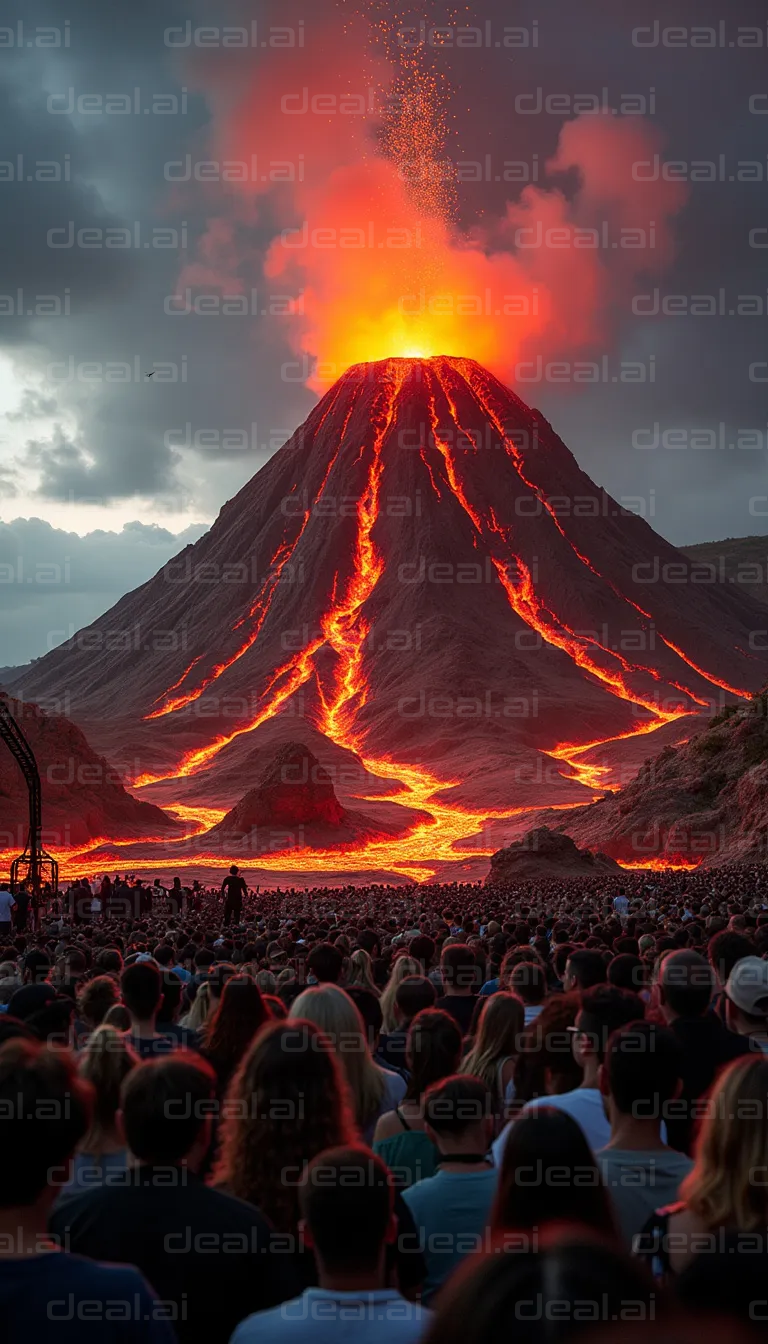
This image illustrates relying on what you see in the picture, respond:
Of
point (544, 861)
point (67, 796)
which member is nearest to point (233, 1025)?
point (544, 861)

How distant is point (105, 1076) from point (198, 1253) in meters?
1.55

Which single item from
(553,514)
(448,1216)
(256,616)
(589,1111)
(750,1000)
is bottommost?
(448,1216)

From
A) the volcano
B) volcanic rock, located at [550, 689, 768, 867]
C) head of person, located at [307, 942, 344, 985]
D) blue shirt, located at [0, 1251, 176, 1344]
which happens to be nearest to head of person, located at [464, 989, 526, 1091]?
head of person, located at [307, 942, 344, 985]

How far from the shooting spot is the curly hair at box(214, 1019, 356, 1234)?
439cm

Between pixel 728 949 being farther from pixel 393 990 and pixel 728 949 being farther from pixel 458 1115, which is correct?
pixel 458 1115

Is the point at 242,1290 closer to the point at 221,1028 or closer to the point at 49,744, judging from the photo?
the point at 221,1028

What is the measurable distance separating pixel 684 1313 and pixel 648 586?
154 m

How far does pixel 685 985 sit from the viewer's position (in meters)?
6.44

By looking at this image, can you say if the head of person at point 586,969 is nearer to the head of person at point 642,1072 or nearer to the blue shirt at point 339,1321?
the head of person at point 642,1072

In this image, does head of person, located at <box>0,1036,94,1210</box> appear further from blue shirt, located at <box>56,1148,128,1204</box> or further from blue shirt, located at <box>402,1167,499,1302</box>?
blue shirt, located at <box>402,1167,499,1302</box>

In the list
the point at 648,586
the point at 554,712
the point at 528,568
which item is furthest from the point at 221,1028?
the point at 648,586

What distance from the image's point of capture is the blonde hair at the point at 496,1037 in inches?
247

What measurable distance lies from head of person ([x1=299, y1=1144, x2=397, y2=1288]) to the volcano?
51980mm

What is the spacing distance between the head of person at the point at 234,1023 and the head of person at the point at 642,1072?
7.66 feet
